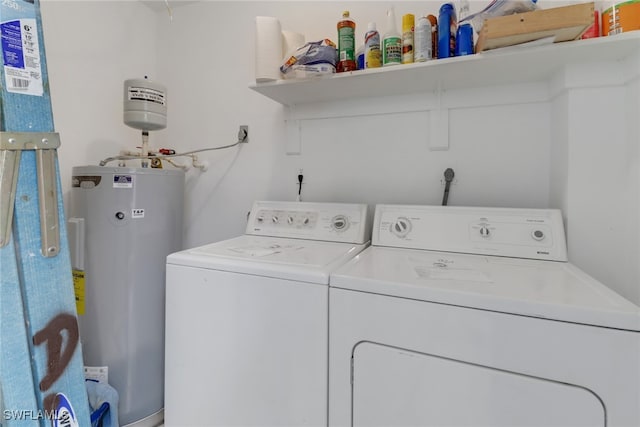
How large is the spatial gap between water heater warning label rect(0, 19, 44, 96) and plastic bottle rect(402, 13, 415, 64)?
4.47 ft

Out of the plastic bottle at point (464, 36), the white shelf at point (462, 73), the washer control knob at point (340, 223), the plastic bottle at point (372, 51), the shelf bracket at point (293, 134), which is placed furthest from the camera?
the shelf bracket at point (293, 134)

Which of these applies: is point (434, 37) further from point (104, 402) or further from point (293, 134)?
point (104, 402)

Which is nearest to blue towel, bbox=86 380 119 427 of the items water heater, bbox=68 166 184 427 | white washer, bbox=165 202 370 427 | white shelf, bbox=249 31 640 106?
water heater, bbox=68 166 184 427

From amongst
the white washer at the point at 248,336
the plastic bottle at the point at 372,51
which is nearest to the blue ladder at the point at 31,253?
the white washer at the point at 248,336

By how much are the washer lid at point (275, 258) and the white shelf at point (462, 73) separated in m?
0.75

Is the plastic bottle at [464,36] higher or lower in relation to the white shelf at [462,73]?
higher

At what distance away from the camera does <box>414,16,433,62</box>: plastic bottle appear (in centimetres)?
127

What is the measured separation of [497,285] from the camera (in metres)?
0.84

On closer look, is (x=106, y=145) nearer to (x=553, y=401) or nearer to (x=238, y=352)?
(x=238, y=352)

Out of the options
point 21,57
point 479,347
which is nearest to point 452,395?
point 479,347

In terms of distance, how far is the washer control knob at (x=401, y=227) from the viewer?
54.4 inches

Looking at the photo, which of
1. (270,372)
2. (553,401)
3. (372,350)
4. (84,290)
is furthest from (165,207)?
(553,401)

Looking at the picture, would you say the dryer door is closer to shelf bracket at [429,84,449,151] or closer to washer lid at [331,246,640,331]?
washer lid at [331,246,640,331]

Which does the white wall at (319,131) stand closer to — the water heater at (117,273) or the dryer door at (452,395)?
the water heater at (117,273)
